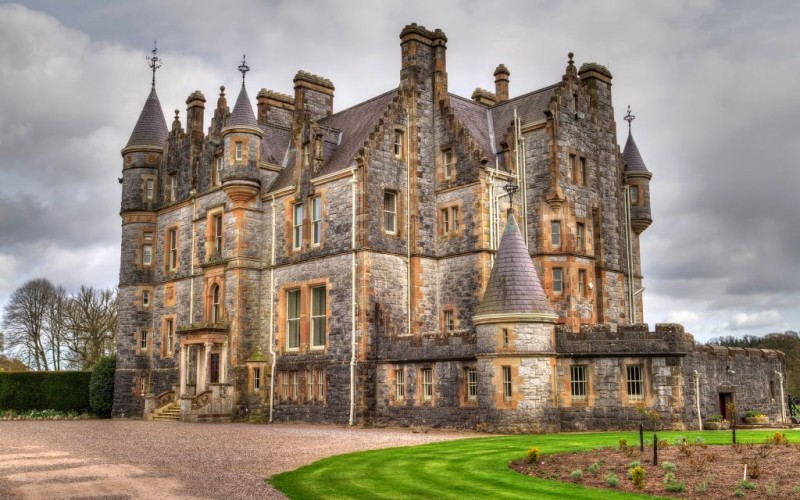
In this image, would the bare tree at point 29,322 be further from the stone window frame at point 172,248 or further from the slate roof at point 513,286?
the slate roof at point 513,286

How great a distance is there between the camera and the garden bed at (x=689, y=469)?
13.1m

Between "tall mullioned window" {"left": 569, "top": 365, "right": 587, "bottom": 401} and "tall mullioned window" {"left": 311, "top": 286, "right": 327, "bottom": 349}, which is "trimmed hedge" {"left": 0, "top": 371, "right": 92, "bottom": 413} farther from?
"tall mullioned window" {"left": 569, "top": 365, "right": 587, "bottom": 401}

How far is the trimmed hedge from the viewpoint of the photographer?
144ft

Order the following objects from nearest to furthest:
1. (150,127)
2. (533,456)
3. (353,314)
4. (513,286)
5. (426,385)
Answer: (533,456), (513,286), (426,385), (353,314), (150,127)

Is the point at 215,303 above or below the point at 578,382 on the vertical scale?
above

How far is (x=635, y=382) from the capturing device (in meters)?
26.3

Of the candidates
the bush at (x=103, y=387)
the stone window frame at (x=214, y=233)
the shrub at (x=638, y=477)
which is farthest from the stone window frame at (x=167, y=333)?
the shrub at (x=638, y=477)

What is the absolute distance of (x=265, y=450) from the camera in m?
20.2

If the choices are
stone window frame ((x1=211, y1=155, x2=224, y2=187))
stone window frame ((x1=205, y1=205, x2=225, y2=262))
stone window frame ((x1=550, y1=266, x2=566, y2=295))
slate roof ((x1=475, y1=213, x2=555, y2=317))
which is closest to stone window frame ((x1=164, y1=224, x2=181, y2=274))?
stone window frame ((x1=205, y1=205, x2=225, y2=262))

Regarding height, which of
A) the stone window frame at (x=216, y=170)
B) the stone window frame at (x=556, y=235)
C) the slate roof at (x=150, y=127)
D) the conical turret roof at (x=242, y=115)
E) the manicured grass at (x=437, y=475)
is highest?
the slate roof at (x=150, y=127)

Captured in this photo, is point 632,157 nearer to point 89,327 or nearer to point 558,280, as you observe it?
point 558,280

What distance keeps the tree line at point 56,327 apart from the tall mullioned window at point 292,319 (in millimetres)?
27413

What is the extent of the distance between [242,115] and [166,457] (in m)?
21.4

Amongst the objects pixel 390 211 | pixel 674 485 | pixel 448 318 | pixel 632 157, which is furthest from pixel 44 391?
pixel 674 485
